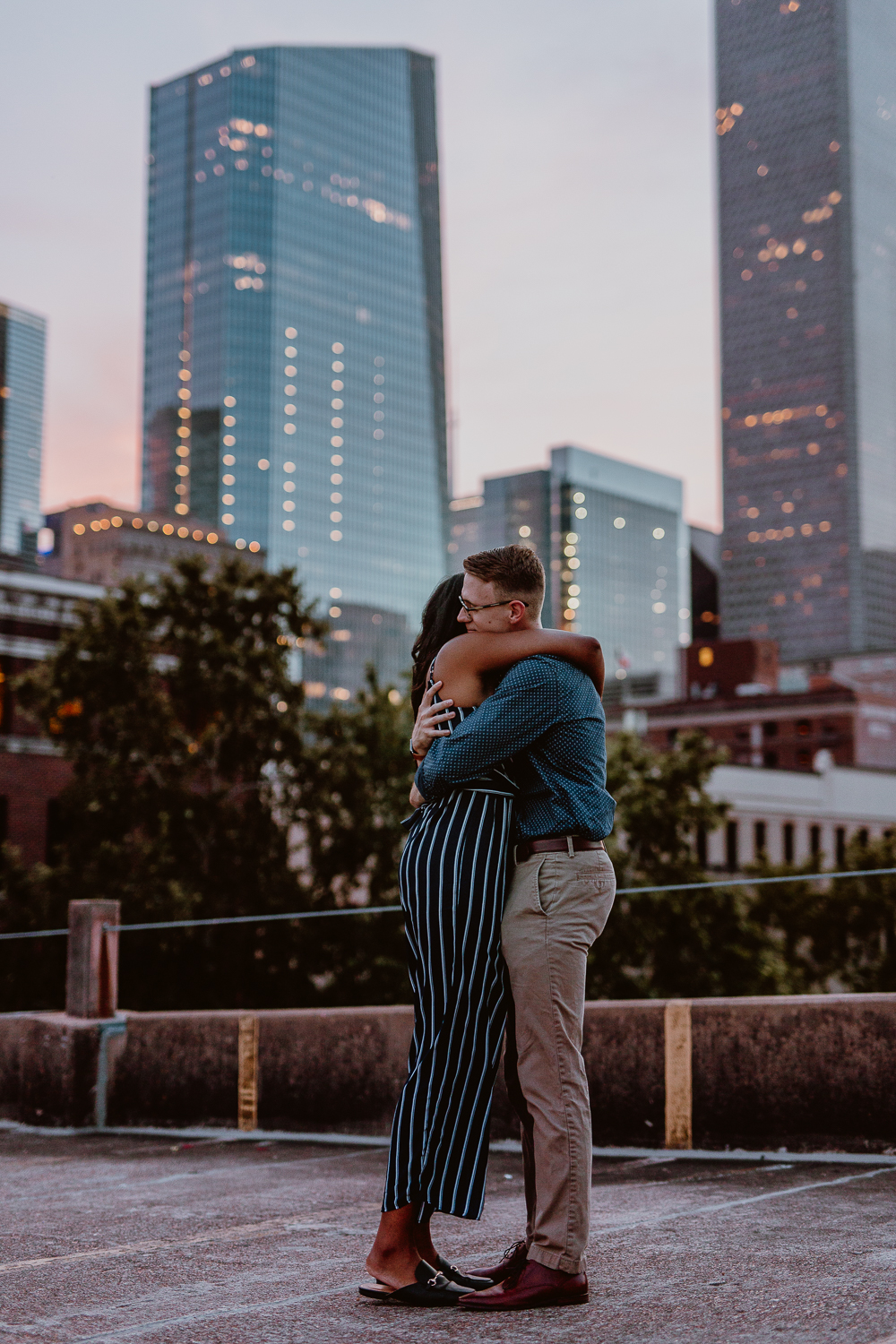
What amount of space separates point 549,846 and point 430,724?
510 mm

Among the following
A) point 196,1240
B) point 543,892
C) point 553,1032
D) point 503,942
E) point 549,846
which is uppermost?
point 549,846

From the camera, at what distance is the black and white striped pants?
3.80 m

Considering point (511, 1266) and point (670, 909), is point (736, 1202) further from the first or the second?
point (670, 909)

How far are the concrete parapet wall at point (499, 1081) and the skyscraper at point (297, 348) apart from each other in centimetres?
15937

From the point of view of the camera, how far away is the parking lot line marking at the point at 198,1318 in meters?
3.31

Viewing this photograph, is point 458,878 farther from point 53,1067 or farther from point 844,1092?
point 53,1067

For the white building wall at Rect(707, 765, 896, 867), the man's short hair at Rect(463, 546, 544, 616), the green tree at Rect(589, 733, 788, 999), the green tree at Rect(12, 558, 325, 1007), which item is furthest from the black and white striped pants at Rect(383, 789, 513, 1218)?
the white building wall at Rect(707, 765, 896, 867)

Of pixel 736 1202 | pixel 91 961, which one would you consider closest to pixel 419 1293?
pixel 736 1202

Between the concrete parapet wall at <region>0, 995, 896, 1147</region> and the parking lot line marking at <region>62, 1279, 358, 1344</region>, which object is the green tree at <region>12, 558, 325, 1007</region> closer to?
the concrete parapet wall at <region>0, 995, 896, 1147</region>

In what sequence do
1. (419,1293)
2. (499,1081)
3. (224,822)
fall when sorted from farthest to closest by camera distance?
(224,822), (499,1081), (419,1293)

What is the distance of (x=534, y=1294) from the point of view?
359cm

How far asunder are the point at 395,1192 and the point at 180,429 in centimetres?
18140

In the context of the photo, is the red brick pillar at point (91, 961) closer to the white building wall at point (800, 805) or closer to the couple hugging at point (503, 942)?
the couple hugging at point (503, 942)

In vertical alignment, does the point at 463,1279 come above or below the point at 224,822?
below
